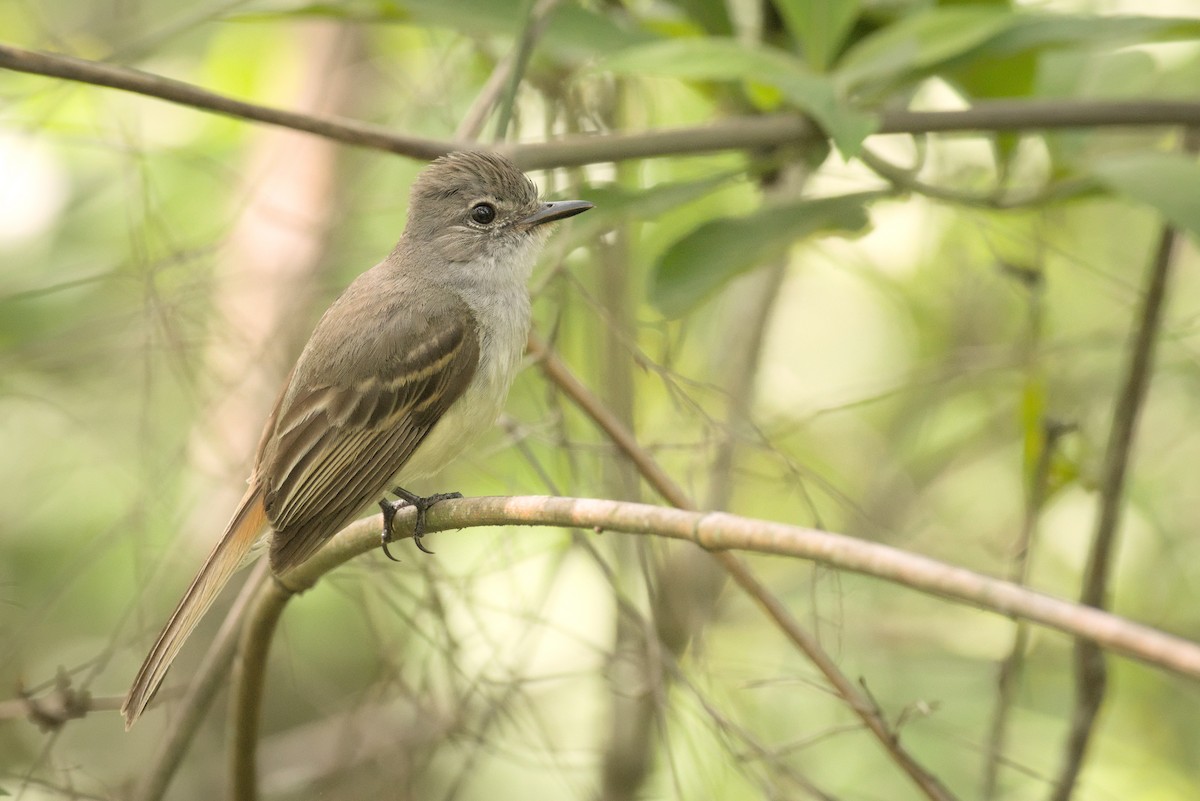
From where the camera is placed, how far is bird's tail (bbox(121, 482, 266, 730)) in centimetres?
269

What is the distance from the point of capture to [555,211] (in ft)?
11.6

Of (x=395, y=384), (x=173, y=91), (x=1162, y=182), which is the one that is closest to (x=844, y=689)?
(x=1162, y=182)

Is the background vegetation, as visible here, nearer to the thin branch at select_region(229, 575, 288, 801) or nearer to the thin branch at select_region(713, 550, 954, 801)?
the thin branch at select_region(713, 550, 954, 801)

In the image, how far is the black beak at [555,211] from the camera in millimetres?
3405

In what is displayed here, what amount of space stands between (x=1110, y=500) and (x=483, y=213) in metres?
1.94

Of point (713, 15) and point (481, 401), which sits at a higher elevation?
point (713, 15)

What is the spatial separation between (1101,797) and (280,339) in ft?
9.94

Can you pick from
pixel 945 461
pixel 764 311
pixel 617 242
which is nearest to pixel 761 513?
pixel 945 461

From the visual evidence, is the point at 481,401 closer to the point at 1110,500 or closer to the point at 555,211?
the point at 555,211

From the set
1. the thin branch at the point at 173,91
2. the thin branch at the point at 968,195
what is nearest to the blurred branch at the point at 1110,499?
the thin branch at the point at 968,195

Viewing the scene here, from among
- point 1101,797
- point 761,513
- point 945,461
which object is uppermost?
point 945,461

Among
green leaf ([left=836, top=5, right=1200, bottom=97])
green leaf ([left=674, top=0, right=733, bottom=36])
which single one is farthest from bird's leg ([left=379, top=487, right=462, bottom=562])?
green leaf ([left=674, top=0, right=733, bottom=36])

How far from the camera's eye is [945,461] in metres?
4.83

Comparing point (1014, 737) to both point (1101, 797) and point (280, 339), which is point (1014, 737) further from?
point (280, 339)
